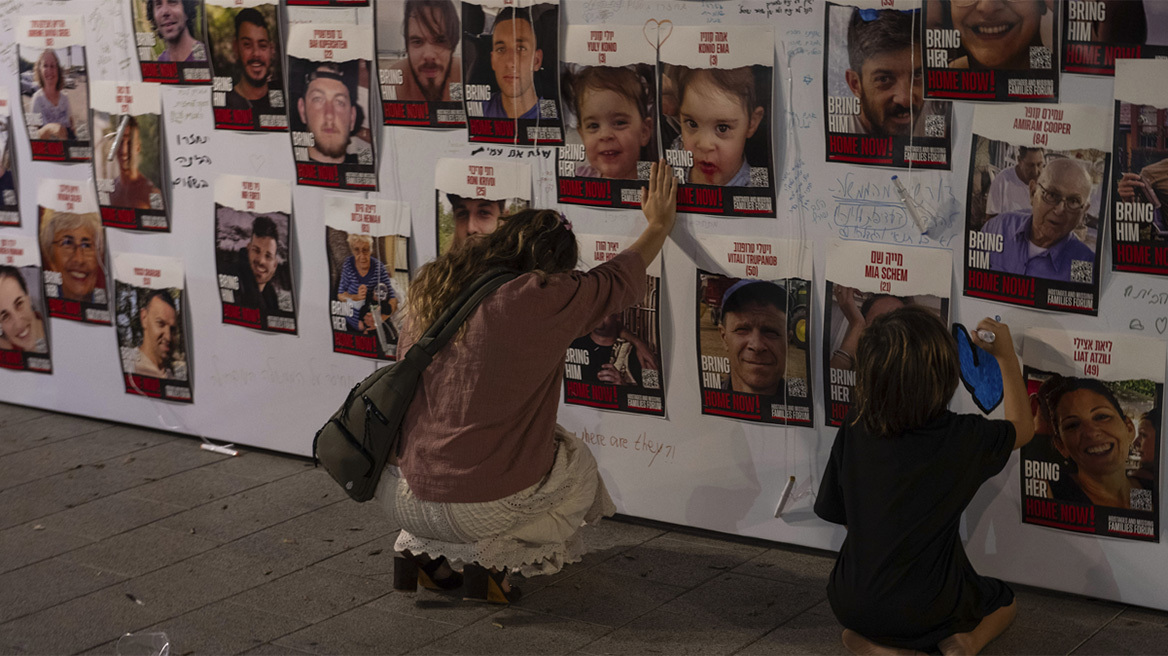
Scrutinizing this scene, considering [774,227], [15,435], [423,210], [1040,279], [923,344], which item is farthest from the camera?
[15,435]

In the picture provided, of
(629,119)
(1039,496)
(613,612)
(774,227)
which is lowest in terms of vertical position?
(613,612)

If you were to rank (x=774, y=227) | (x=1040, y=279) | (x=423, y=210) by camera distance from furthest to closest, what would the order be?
1. (x=423, y=210)
2. (x=774, y=227)
3. (x=1040, y=279)

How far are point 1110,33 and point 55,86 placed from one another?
4664 millimetres

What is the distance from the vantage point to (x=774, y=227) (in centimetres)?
410

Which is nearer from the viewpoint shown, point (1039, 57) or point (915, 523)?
point (915, 523)

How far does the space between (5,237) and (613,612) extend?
4.07 metres

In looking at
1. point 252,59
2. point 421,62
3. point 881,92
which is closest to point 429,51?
point 421,62

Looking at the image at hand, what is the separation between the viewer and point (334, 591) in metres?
4.10

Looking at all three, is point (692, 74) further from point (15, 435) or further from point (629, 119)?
point (15, 435)

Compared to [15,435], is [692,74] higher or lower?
higher

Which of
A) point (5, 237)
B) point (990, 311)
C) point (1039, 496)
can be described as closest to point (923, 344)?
point (990, 311)

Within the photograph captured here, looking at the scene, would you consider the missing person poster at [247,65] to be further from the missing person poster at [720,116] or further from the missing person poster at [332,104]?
the missing person poster at [720,116]

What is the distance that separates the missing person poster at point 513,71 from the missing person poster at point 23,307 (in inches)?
113

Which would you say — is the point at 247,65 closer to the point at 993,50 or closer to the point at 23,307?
the point at 23,307
